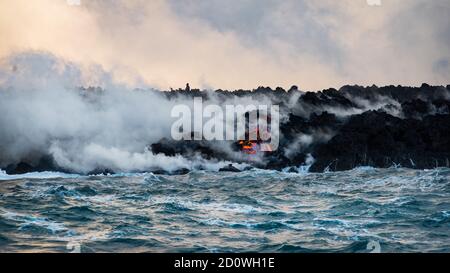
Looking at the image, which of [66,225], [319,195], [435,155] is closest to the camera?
[66,225]

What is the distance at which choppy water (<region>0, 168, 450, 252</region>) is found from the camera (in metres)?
20.7

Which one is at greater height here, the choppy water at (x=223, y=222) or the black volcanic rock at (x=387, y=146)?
the black volcanic rock at (x=387, y=146)

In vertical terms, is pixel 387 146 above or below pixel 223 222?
above

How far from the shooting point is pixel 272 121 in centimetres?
11494

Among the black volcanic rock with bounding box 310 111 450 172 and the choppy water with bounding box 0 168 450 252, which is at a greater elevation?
the black volcanic rock with bounding box 310 111 450 172

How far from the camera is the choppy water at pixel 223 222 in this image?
67.9ft

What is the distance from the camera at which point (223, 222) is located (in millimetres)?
27062

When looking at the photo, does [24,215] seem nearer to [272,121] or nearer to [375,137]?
[375,137]

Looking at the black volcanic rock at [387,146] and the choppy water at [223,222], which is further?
the black volcanic rock at [387,146]

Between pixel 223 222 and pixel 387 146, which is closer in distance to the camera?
pixel 223 222
